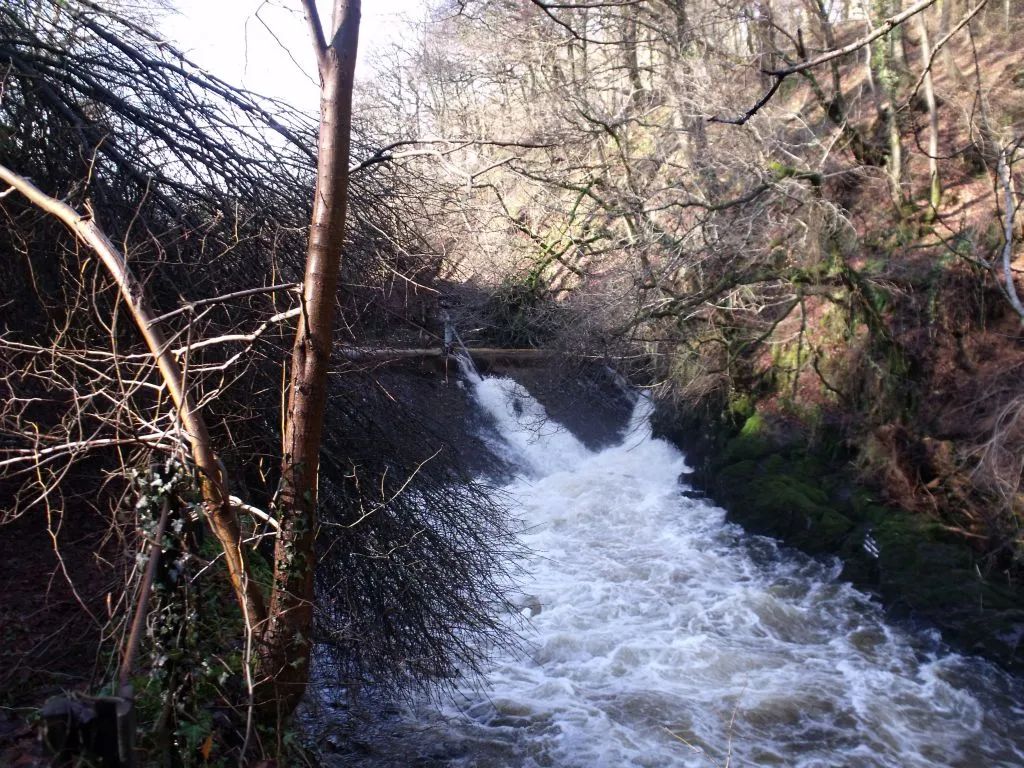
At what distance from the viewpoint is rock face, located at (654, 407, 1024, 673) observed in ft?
26.1

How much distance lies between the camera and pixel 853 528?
10.1m

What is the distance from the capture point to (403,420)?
645 cm

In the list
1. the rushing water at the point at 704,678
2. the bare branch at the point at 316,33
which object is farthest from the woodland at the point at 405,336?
the rushing water at the point at 704,678

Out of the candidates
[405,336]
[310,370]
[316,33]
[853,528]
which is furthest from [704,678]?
[316,33]

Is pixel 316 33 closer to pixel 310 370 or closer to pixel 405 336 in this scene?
pixel 310 370

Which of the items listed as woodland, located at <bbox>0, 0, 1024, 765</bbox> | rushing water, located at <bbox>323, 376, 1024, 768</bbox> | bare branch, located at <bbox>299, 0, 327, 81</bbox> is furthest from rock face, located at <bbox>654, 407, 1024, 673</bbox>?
bare branch, located at <bbox>299, 0, 327, 81</bbox>

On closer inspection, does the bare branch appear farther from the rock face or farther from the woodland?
the rock face

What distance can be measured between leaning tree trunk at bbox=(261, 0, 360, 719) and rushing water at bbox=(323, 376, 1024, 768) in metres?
2.08

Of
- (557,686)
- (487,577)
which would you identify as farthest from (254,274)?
(557,686)

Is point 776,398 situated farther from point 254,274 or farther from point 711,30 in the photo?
point 254,274

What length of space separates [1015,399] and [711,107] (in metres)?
5.40

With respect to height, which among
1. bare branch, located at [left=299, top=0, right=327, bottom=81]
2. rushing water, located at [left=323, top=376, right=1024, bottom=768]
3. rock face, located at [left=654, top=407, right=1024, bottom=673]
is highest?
bare branch, located at [left=299, top=0, right=327, bottom=81]

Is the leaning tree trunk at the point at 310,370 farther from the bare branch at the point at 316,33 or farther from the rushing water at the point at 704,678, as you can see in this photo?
the rushing water at the point at 704,678

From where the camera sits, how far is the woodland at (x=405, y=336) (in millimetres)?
3654
